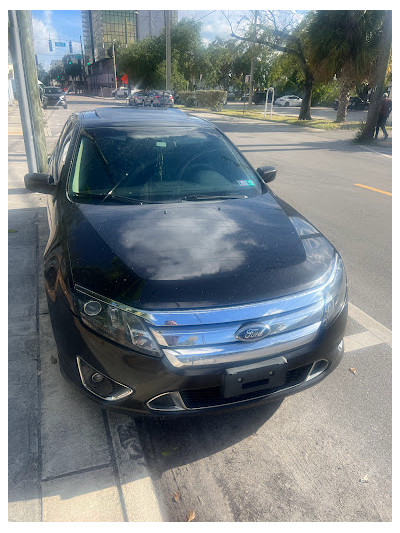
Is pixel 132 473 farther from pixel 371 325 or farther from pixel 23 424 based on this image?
pixel 371 325

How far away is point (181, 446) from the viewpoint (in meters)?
2.23

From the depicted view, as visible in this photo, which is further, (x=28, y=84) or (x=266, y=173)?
(x=28, y=84)

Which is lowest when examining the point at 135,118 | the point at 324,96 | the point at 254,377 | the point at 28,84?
the point at 254,377

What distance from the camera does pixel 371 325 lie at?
3.45 m

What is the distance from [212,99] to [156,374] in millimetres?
38944

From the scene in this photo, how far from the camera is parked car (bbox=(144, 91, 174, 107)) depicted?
30320 millimetres

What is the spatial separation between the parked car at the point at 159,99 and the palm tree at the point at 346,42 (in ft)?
40.0

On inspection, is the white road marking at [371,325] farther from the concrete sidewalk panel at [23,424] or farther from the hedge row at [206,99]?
the hedge row at [206,99]

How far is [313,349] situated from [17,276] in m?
3.07

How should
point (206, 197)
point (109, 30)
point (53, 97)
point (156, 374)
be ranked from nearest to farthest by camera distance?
point (156, 374) < point (206, 197) < point (53, 97) < point (109, 30)

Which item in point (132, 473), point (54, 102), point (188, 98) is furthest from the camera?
point (188, 98)

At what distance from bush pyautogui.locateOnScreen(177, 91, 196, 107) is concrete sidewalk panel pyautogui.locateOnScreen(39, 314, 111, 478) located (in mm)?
42491

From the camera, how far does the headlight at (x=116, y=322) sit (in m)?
1.87

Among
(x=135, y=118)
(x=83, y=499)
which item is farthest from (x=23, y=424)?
(x=135, y=118)
